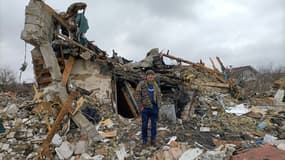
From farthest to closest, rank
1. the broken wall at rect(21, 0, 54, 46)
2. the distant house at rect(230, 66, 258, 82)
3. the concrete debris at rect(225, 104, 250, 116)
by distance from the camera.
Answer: the distant house at rect(230, 66, 258, 82) → the concrete debris at rect(225, 104, 250, 116) → the broken wall at rect(21, 0, 54, 46)

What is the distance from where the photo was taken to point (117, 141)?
6.52m

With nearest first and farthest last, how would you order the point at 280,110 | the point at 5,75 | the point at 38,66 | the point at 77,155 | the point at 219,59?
the point at 77,155
the point at 38,66
the point at 280,110
the point at 219,59
the point at 5,75

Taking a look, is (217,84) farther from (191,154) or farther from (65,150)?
(65,150)

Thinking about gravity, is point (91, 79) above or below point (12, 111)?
above

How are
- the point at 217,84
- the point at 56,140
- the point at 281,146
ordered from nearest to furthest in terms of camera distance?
the point at 281,146 → the point at 56,140 → the point at 217,84

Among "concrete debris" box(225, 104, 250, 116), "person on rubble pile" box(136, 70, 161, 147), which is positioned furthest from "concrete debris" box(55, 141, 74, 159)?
"concrete debris" box(225, 104, 250, 116)

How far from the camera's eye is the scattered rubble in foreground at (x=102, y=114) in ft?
19.9

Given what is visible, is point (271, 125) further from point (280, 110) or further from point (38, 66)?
point (38, 66)

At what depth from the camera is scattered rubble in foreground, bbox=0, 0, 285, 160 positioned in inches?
239

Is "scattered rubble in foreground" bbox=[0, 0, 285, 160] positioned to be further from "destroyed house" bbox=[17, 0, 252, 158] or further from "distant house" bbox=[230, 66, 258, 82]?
"distant house" bbox=[230, 66, 258, 82]

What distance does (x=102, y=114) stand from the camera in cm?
773

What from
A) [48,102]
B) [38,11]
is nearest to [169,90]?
[48,102]

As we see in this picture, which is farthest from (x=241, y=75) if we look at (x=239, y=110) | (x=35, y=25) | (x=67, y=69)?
(x=35, y=25)

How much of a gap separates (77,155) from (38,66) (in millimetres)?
3392
